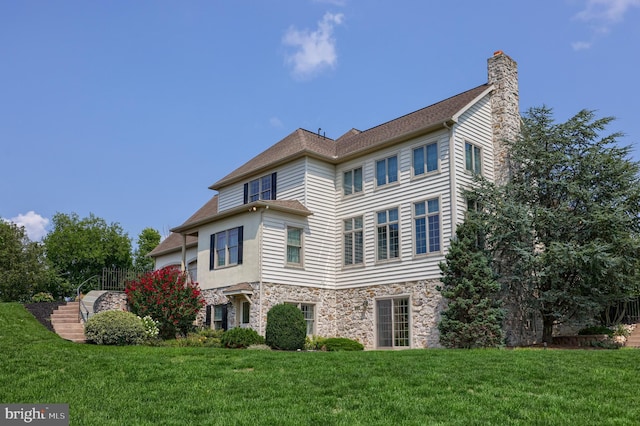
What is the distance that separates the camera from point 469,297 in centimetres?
1998

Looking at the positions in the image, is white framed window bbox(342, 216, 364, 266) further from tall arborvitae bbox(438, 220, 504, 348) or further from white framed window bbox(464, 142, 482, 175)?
tall arborvitae bbox(438, 220, 504, 348)

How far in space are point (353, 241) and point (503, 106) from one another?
760 centimetres

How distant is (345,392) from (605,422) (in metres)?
3.92

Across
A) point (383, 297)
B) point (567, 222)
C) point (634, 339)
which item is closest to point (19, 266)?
point (383, 297)

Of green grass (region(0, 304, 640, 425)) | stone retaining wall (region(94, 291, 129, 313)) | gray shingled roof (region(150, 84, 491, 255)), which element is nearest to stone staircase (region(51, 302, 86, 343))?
stone retaining wall (region(94, 291, 129, 313))

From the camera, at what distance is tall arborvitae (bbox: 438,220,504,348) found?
1947cm

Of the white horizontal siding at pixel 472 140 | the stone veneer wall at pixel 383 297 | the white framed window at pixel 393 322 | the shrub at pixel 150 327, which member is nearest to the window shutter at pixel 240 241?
the stone veneer wall at pixel 383 297

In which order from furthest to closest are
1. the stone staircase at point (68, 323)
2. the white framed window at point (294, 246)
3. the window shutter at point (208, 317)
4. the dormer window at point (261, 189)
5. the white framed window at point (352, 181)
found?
the dormer window at point (261, 189) < the window shutter at point (208, 317) < the white framed window at point (352, 181) < the white framed window at point (294, 246) < the stone staircase at point (68, 323)

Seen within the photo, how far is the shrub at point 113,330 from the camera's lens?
18.9m

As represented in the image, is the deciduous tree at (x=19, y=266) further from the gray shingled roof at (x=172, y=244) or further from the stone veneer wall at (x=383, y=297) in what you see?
the stone veneer wall at (x=383, y=297)

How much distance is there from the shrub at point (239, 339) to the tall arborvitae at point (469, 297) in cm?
605

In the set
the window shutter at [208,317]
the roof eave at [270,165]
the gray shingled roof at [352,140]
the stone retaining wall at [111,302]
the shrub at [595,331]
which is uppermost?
the gray shingled roof at [352,140]

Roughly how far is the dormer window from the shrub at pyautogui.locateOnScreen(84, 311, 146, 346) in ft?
31.1

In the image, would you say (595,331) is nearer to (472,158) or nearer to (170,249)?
(472,158)
